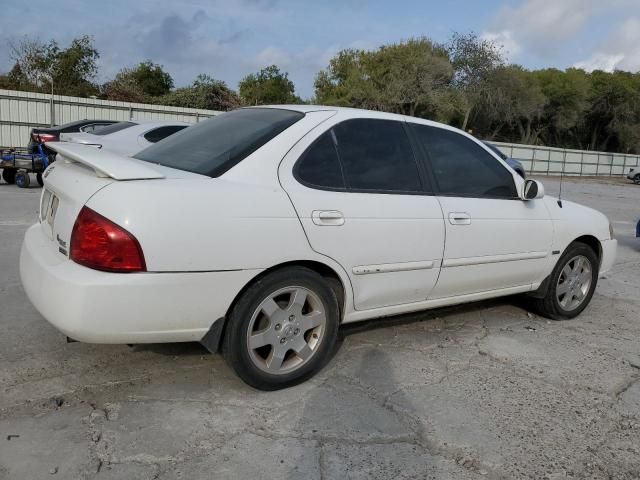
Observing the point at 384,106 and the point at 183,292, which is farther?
the point at 384,106

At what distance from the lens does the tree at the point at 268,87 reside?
49.3 metres

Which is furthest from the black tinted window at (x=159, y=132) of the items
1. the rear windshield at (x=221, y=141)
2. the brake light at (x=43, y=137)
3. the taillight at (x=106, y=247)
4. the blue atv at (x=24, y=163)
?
the taillight at (x=106, y=247)

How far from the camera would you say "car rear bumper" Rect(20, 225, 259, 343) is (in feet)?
9.00

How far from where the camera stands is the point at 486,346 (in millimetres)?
4270

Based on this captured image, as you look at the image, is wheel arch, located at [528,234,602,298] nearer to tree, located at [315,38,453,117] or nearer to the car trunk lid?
the car trunk lid

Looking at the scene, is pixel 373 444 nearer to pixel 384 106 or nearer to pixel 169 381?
pixel 169 381


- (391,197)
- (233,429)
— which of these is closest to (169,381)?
(233,429)

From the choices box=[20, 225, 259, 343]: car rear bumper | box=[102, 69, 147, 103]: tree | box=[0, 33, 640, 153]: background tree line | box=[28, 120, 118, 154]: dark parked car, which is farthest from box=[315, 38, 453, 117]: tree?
box=[20, 225, 259, 343]: car rear bumper

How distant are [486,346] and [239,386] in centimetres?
192

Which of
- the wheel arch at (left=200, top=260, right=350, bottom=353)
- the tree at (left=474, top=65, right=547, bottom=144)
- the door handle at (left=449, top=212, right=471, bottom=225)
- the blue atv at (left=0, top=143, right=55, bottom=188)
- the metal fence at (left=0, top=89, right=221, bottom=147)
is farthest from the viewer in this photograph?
the tree at (left=474, top=65, right=547, bottom=144)

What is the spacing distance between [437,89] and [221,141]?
→ 3765 cm

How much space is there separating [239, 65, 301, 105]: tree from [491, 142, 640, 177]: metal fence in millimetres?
19821

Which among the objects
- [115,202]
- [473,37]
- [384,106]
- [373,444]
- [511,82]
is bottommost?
[373,444]

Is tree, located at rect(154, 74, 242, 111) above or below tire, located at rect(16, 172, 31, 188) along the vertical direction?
above
